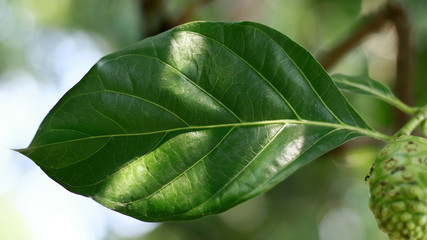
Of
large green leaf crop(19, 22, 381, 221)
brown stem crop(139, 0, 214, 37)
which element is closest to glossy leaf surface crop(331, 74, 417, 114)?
large green leaf crop(19, 22, 381, 221)

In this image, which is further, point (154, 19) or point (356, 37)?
point (356, 37)

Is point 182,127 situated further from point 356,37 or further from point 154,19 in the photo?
point 356,37

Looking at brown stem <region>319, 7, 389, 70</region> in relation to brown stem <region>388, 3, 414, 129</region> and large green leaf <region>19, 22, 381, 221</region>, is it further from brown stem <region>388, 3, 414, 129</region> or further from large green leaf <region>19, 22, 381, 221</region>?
large green leaf <region>19, 22, 381, 221</region>

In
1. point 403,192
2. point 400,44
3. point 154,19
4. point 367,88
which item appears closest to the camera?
point 403,192

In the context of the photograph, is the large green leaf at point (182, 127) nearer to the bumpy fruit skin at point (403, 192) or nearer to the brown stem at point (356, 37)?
the bumpy fruit skin at point (403, 192)

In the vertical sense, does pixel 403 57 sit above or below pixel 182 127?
below

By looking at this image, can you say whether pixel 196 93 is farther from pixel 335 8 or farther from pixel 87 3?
pixel 87 3

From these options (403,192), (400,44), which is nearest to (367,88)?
(403,192)
